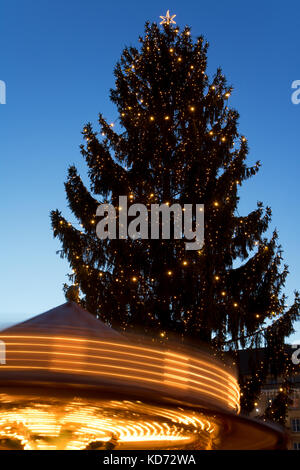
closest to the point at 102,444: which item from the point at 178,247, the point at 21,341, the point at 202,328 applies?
the point at 21,341

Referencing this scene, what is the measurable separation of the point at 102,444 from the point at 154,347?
160 cm

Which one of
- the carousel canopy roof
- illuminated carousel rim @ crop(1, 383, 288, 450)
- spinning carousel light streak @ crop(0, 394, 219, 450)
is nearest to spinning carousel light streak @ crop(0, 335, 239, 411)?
illuminated carousel rim @ crop(1, 383, 288, 450)

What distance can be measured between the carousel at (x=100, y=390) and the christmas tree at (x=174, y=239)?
5345 mm

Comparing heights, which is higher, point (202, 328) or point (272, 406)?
point (202, 328)

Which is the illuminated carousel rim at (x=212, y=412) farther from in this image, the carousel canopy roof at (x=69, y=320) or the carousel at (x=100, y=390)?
the carousel canopy roof at (x=69, y=320)

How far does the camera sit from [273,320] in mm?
11477

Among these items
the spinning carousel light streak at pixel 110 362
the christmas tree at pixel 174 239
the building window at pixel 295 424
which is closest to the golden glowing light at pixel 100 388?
the spinning carousel light streak at pixel 110 362

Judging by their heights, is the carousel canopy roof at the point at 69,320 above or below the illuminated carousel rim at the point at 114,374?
above

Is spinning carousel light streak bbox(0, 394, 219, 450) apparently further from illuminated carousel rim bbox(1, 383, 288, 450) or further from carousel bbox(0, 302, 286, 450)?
illuminated carousel rim bbox(1, 383, 288, 450)

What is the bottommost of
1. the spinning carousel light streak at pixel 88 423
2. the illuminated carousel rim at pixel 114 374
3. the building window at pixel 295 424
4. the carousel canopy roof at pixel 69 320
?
the building window at pixel 295 424

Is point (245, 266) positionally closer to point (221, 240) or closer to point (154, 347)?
point (221, 240)

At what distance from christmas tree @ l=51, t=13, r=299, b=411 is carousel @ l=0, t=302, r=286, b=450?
5345 mm

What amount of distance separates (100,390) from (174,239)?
838cm

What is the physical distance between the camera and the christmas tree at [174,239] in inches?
450
